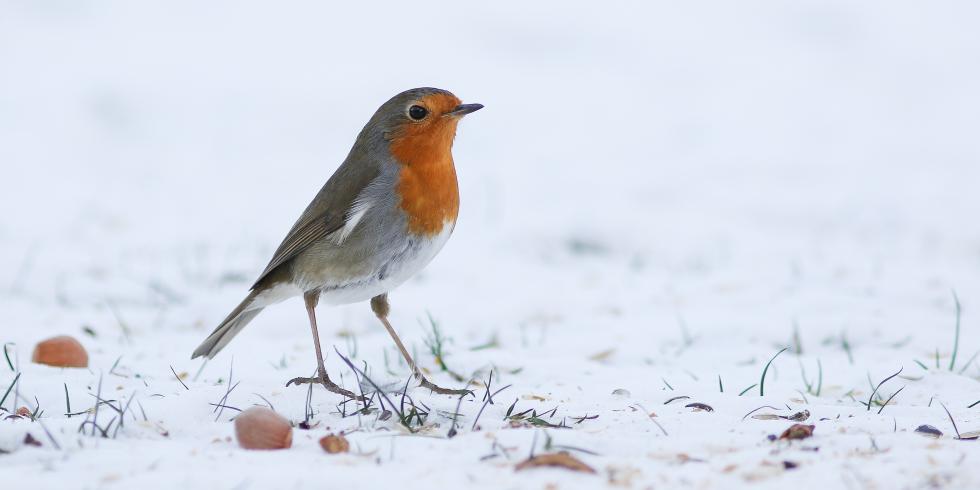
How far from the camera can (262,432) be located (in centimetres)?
292

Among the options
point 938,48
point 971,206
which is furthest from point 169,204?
point 938,48

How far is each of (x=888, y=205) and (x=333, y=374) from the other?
20.4 ft

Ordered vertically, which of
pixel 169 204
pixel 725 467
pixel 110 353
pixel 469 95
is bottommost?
pixel 725 467

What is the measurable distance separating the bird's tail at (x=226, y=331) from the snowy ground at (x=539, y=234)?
176 mm

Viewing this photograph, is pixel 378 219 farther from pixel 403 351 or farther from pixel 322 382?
pixel 322 382

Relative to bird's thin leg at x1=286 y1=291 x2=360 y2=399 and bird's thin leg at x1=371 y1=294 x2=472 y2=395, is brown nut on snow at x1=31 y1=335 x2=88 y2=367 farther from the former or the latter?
bird's thin leg at x1=371 y1=294 x2=472 y2=395

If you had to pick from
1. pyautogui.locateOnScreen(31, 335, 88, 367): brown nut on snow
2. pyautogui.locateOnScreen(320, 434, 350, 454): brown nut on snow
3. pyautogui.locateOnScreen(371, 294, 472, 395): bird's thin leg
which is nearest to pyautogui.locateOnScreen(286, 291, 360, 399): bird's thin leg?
pyautogui.locateOnScreen(371, 294, 472, 395): bird's thin leg

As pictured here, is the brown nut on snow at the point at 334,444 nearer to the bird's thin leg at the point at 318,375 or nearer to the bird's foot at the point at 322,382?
the bird's thin leg at the point at 318,375

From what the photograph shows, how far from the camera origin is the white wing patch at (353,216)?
4.13 metres

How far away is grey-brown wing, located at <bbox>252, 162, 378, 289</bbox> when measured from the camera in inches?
165

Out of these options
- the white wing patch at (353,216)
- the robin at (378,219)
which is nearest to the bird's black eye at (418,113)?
the robin at (378,219)

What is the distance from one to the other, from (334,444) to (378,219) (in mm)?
1343

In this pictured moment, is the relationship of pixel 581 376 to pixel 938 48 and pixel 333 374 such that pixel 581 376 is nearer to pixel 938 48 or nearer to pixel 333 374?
pixel 333 374

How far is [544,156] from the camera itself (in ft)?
36.1
